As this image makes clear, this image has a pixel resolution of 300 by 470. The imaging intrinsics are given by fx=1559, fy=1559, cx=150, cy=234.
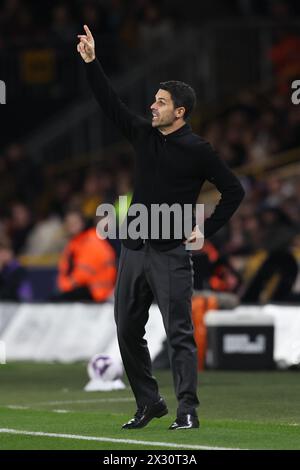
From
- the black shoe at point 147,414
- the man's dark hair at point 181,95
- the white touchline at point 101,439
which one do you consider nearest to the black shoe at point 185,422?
the black shoe at point 147,414

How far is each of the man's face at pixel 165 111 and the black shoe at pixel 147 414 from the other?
6.18 ft

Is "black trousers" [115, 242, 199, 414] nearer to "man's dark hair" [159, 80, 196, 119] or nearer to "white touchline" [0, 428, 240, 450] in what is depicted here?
"white touchline" [0, 428, 240, 450]

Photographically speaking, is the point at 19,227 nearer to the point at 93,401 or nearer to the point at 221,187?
Result: the point at 93,401

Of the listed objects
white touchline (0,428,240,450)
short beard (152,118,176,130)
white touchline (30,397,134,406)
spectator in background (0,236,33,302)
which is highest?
short beard (152,118,176,130)

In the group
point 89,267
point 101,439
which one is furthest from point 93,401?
point 89,267

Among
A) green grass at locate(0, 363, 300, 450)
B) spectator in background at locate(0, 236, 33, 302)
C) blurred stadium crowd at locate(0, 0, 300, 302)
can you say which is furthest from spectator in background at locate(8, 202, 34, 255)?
green grass at locate(0, 363, 300, 450)

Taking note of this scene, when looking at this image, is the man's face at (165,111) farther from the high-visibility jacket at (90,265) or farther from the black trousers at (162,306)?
the high-visibility jacket at (90,265)

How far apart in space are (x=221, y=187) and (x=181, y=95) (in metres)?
0.67

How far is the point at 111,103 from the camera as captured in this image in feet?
34.0

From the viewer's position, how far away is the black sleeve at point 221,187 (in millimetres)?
10312

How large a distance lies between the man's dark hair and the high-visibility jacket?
9.49m

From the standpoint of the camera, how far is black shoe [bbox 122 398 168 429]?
1052 centimetres

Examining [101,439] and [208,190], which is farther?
[208,190]
